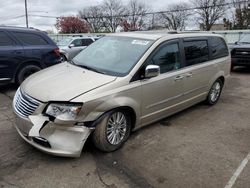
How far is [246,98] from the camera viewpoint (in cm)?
695

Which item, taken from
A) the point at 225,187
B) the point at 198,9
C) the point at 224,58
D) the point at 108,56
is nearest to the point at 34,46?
the point at 108,56

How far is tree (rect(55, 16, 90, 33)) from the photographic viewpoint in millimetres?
48562

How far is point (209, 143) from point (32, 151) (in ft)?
8.67

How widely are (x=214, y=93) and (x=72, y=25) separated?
45.5 meters

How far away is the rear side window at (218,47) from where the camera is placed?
19.2ft

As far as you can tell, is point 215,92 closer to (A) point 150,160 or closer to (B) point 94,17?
(A) point 150,160

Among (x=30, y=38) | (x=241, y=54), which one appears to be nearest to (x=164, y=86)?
(x=30, y=38)

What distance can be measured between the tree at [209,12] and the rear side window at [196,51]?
42.2m

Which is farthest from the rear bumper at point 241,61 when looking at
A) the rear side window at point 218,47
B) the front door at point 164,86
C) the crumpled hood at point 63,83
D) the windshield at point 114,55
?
the crumpled hood at point 63,83

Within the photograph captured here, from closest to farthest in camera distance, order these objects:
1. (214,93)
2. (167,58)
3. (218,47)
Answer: (167,58) < (218,47) < (214,93)

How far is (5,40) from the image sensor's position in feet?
23.3

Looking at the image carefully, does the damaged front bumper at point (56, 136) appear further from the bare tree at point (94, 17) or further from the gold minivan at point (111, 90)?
the bare tree at point (94, 17)

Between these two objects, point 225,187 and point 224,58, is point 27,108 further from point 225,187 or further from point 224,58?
point 224,58

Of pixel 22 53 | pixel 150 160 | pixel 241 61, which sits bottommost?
pixel 150 160
